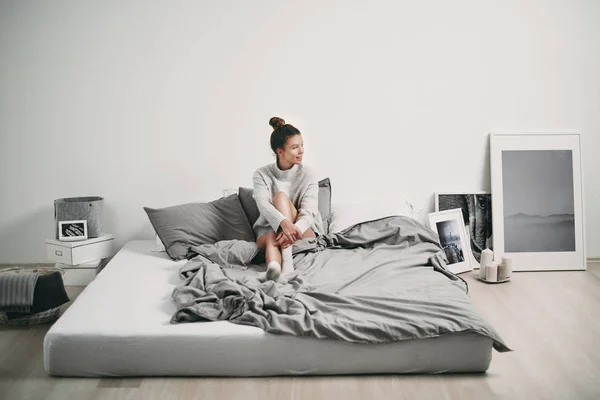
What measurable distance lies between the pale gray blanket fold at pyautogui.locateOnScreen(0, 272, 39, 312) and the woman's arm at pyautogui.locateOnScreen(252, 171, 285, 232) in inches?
51.9

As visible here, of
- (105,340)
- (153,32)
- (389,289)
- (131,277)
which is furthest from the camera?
(153,32)

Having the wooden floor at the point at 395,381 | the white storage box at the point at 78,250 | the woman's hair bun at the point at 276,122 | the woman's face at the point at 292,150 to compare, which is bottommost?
the wooden floor at the point at 395,381

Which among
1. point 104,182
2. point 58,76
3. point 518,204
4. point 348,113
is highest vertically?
point 58,76

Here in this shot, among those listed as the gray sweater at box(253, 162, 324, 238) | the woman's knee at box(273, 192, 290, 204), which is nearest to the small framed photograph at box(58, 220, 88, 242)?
the gray sweater at box(253, 162, 324, 238)

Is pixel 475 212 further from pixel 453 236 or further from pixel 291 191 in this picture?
pixel 291 191

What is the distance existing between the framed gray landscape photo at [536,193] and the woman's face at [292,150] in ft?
4.80

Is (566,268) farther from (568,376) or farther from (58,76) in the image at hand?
(58,76)

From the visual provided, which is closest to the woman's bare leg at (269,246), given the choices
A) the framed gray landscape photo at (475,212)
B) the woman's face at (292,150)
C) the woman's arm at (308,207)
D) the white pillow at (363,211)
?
the woman's arm at (308,207)

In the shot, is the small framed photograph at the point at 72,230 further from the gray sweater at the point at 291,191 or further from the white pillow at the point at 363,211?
the white pillow at the point at 363,211

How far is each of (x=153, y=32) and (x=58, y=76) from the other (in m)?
0.71

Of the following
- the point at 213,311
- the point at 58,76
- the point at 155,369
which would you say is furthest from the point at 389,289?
the point at 58,76

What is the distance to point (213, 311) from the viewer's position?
3082 millimetres

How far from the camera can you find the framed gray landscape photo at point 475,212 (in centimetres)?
481

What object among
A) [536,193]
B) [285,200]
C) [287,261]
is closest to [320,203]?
[285,200]
